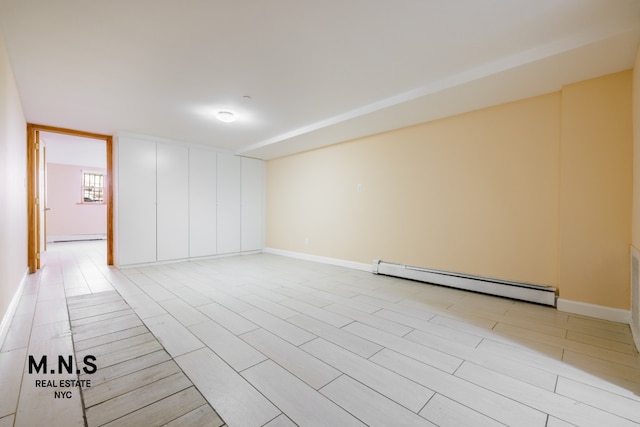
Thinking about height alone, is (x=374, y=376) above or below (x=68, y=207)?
below

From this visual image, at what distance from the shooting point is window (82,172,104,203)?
9.02 meters

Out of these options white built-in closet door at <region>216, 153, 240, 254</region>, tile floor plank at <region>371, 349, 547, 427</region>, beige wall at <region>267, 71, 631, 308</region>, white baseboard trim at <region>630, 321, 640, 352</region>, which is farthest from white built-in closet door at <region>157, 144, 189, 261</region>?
white baseboard trim at <region>630, 321, 640, 352</region>

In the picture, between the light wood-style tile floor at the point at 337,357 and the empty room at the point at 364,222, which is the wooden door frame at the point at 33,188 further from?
A: the light wood-style tile floor at the point at 337,357

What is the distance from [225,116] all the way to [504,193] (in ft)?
11.9

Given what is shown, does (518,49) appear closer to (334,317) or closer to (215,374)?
(334,317)

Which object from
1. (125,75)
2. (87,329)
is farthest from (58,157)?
(87,329)

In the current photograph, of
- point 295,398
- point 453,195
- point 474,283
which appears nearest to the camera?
point 295,398

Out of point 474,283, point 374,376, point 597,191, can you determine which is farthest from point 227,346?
point 597,191

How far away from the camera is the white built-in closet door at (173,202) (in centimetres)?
497

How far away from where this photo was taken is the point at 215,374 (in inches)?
64.1

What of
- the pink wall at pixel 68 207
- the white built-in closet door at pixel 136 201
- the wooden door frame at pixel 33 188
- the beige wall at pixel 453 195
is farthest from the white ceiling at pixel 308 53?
the pink wall at pixel 68 207

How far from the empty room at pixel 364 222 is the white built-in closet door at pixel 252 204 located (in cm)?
165

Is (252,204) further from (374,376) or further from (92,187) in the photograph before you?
A: (92,187)

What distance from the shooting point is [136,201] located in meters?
4.70
